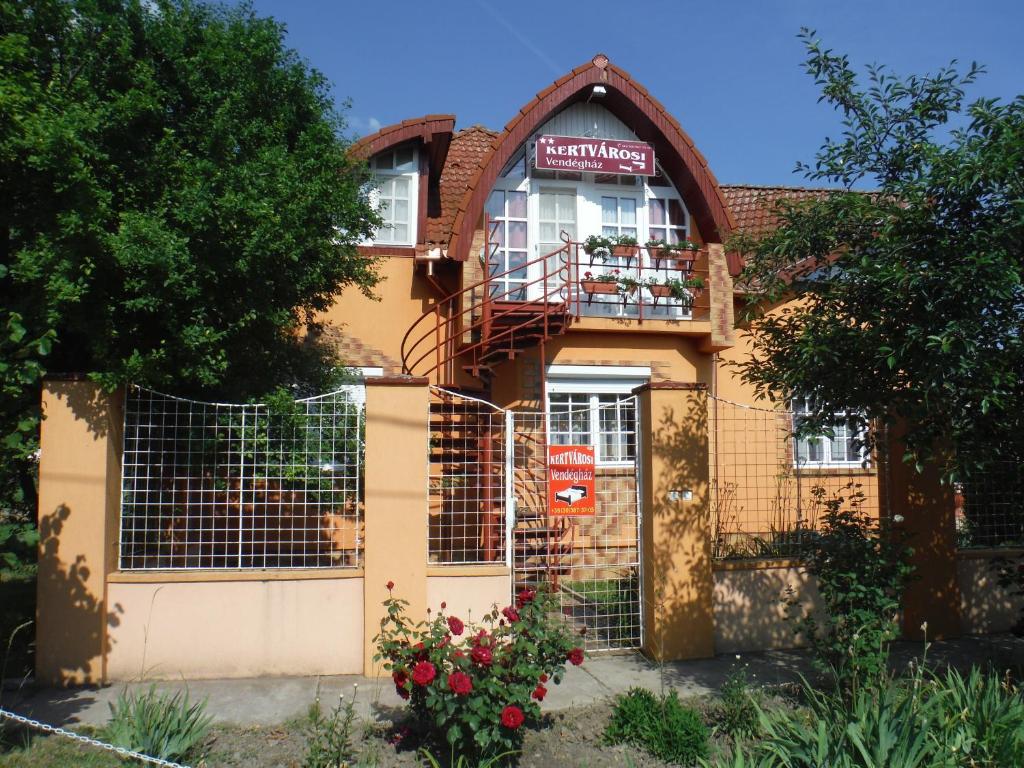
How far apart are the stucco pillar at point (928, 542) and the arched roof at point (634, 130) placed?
4.94 metres

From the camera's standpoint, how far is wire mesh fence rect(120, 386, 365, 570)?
7066 mm

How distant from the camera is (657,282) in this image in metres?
12.4

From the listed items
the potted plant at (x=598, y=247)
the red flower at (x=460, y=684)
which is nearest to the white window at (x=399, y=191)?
the potted plant at (x=598, y=247)

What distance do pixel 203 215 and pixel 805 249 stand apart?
4.78 meters

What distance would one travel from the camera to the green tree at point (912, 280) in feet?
16.5

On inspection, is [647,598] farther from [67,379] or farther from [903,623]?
[67,379]

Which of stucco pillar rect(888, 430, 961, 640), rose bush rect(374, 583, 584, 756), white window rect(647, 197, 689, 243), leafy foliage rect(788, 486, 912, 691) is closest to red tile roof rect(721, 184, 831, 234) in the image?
white window rect(647, 197, 689, 243)

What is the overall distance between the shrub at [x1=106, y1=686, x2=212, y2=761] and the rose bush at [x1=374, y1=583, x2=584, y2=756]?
50.6 inches

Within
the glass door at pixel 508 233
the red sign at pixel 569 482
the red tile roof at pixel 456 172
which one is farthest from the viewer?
the red tile roof at pixel 456 172

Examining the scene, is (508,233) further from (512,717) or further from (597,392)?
(512,717)

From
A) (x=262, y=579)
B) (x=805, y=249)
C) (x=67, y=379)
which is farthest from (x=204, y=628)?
(x=805, y=249)

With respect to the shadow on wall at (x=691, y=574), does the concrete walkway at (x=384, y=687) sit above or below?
below

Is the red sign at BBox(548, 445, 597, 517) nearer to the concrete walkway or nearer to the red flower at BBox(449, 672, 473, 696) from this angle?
the concrete walkway

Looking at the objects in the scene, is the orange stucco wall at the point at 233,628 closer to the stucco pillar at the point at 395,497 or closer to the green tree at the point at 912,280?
the stucco pillar at the point at 395,497
